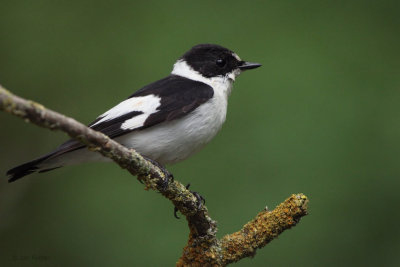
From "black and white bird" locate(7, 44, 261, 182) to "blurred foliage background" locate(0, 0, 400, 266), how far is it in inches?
24.1

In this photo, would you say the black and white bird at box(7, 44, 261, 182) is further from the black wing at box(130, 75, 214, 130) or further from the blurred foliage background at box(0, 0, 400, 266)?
the blurred foliage background at box(0, 0, 400, 266)

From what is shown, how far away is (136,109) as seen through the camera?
10.4 ft

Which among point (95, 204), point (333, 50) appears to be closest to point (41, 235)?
point (95, 204)

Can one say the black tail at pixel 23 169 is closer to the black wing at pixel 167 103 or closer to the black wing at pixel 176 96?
the black wing at pixel 167 103

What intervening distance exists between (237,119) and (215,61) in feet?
1.57

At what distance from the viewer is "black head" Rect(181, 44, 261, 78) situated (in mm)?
3828

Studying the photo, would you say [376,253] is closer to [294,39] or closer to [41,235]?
[294,39]

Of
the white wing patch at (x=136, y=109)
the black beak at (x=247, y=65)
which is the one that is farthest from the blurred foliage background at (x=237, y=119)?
the white wing patch at (x=136, y=109)

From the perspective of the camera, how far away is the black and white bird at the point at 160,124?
3.02 m

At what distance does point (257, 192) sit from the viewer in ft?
11.8

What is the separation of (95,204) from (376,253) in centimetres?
208

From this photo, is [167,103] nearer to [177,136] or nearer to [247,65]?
[177,136]

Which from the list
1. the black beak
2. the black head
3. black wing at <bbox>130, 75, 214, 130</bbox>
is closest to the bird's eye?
the black head

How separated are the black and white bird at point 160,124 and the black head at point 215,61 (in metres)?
0.34
